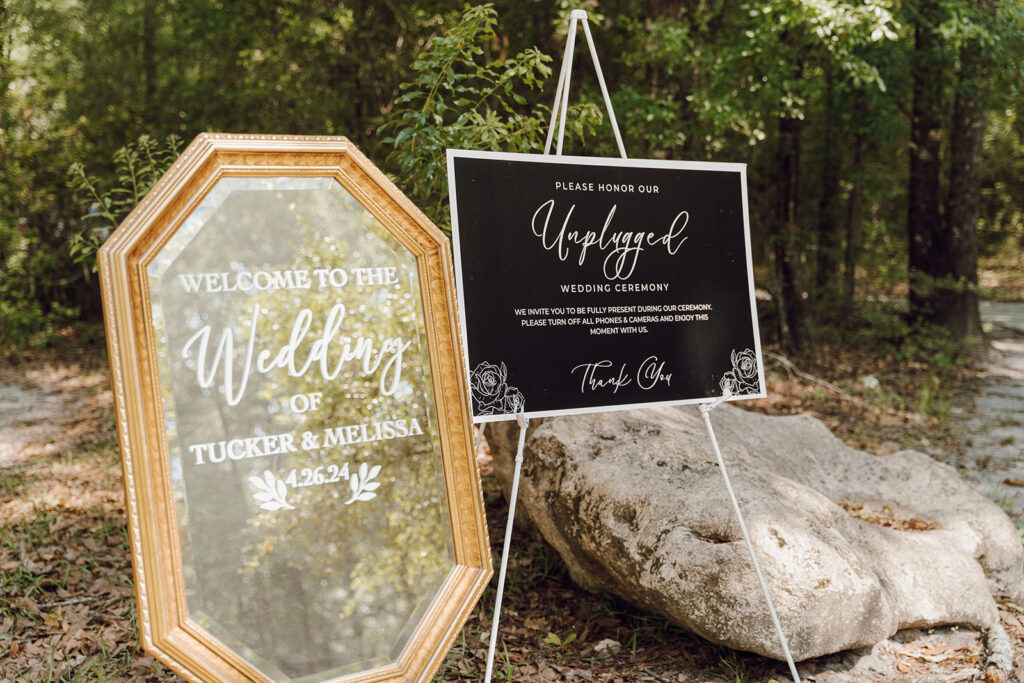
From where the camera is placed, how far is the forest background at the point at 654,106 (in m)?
6.45

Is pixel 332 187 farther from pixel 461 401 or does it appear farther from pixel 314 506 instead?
pixel 314 506

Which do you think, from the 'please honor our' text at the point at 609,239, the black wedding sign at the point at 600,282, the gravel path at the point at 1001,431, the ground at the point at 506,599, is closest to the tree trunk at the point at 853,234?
the gravel path at the point at 1001,431

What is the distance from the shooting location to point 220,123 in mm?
9156

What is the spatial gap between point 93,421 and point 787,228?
7.61 m

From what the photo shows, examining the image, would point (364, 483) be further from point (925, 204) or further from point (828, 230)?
point (828, 230)

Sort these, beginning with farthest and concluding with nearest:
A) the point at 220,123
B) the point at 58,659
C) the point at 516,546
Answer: the point at 220,123, the point at 516,546, the point at 58,659

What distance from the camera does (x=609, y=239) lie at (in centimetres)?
279

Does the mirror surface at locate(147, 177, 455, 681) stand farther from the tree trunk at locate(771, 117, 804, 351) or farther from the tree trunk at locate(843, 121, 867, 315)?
the tree trunk at locate(843, 121, 867, 315)

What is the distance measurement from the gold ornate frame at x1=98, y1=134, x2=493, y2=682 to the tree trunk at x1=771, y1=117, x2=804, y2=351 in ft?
23.6

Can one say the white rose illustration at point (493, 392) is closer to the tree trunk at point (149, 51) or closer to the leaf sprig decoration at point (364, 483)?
the leaf sprig decoration at point (364, 483)

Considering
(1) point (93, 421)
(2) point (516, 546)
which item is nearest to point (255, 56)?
(1) point (93, 421)

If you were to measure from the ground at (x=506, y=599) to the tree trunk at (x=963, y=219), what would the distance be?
2.08 meters

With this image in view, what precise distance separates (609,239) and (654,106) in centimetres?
375

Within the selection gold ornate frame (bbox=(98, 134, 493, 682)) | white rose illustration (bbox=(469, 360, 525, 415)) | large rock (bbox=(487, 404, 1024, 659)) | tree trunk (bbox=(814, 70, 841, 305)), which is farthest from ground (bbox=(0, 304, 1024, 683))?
tree trunk (bbox=(814, 70, 841, 305))
